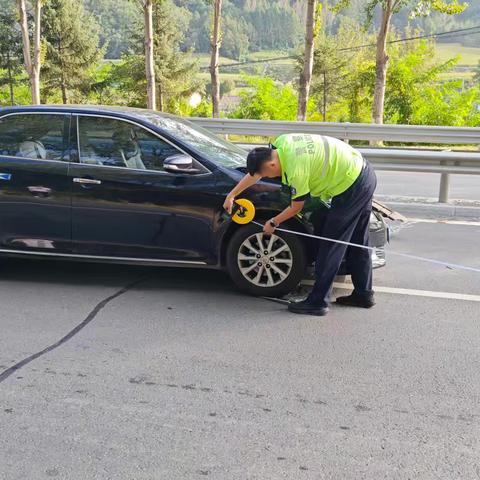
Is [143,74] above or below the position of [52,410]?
above

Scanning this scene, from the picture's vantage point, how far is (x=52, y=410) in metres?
3.35

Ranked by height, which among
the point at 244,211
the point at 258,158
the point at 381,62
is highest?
the point at 381,62

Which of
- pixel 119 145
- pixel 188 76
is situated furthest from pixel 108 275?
pixel 188 76

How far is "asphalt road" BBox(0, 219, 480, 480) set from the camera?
293 cm

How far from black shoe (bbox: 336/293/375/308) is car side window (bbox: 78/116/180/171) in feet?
5.98

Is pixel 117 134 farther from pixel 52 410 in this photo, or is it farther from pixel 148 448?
pixel 148 448

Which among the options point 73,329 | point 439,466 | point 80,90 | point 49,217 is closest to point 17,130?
point 49,217

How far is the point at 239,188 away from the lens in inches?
189

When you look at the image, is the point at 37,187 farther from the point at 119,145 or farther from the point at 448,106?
the point at 448,106

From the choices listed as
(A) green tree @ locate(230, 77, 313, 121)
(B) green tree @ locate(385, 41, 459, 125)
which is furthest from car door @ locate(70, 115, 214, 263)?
(A) green tree @ locate(230, 77, 313, 121)

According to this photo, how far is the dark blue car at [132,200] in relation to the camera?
16.7ft

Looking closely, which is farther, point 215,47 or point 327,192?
point 215,47

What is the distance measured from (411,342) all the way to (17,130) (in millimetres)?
3746

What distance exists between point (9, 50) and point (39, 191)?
168 feet
